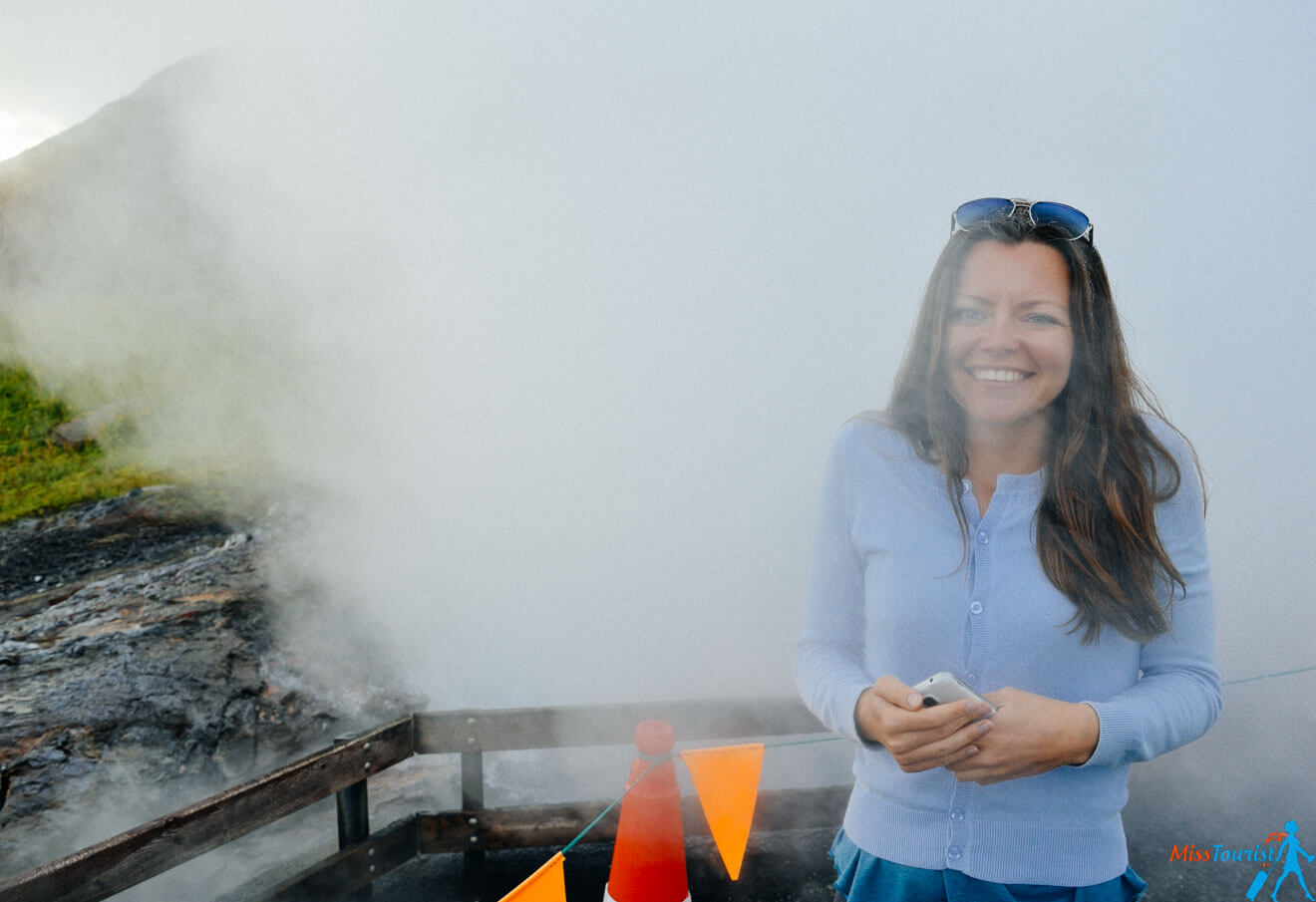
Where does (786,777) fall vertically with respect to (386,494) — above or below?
below

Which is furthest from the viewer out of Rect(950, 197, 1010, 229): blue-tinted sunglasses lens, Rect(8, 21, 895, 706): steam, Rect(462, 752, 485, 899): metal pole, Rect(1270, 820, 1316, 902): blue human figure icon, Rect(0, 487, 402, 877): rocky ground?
Rect(8, 21, 895, 706): steam

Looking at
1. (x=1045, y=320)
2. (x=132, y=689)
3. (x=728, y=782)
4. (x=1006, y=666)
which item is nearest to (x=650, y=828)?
(x=728, y=782)

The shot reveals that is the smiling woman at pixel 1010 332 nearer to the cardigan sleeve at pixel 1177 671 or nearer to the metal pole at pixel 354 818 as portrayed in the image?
the cardigan sleeve at pixel 1177 671

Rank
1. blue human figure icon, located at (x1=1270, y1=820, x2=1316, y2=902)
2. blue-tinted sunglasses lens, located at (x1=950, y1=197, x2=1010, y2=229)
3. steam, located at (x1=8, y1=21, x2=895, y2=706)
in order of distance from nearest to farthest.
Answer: blue-tinted sunglasses lens, located at (x1=950, y1=197, x2=1010, y2=229) → blue human figure icon, located at (x1=1270, y1=820, x2=1316, y2=902) → steam, located at (x1=8, y1=21, x2=895, y2=706)

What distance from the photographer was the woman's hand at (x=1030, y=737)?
1067 millimetres

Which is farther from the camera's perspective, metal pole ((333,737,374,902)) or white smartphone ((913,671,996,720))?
metal pole ((333,737,374,902))

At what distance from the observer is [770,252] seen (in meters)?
8.48

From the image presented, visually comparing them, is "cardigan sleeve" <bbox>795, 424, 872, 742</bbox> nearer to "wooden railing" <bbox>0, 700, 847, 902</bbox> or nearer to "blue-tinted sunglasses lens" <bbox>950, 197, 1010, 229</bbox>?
"blue-tinted sunglasses lens" <bbox>950, 197, 1010, 229</bbox>

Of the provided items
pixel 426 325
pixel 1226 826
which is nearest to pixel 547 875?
pixel 1226 826

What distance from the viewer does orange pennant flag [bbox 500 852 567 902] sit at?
1599 millimetres

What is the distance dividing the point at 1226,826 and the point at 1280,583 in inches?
85.1

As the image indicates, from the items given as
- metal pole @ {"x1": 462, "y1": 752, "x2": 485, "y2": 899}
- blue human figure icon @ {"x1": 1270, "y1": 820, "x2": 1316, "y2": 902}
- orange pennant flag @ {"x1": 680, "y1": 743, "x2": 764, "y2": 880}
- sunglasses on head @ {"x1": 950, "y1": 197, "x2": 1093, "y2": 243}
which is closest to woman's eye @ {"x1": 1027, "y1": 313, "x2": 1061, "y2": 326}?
sunglasses on head @ {"x1": 950, "y1": 197, "x2": 1093, "y2": 243}

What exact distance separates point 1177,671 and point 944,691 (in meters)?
0.41

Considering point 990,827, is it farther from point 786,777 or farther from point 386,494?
point 386,494
